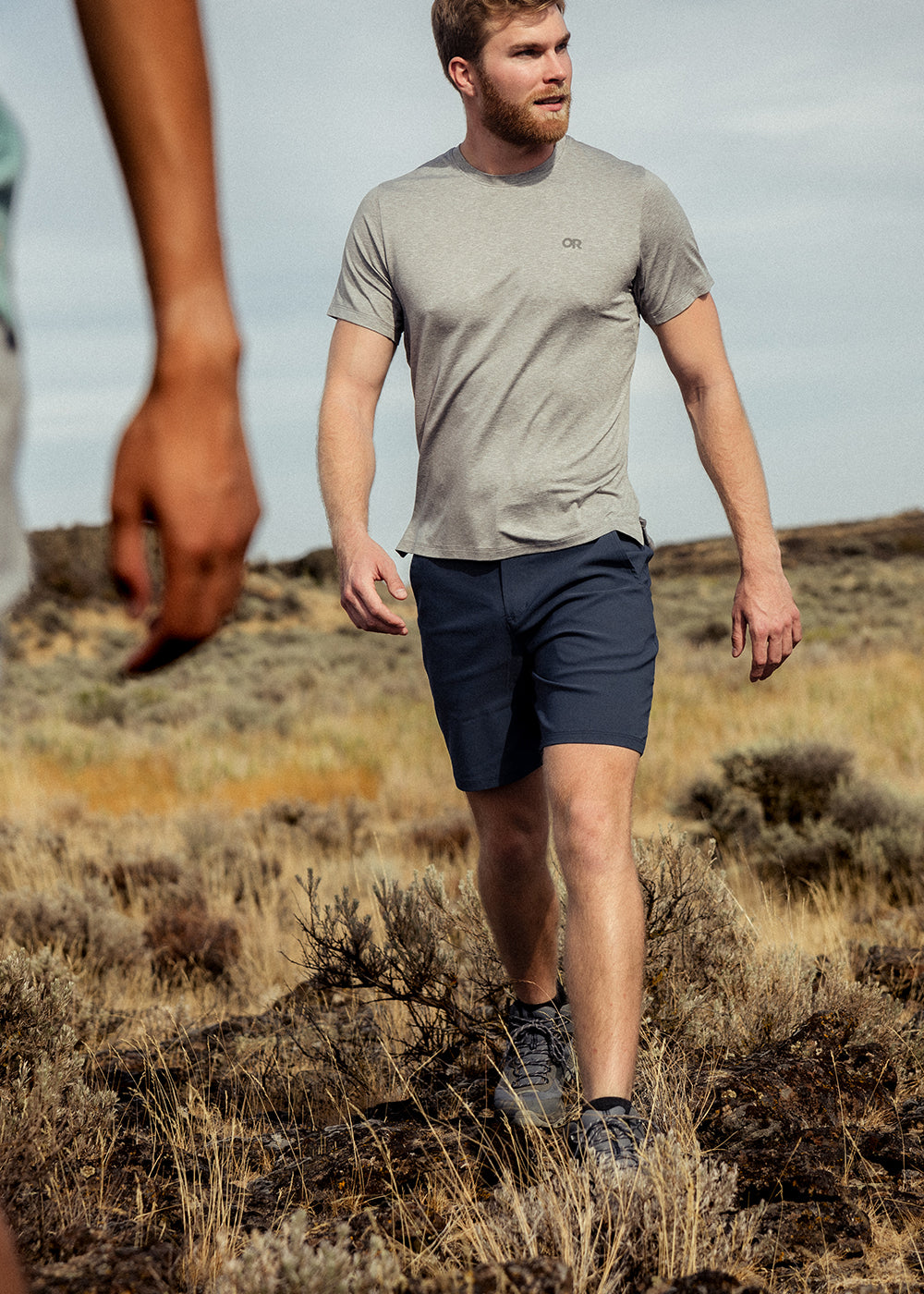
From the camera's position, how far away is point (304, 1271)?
180 centimetres

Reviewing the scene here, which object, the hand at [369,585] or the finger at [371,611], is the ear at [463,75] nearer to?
the hand at [369,585]

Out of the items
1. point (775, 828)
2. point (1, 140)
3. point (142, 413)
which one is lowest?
point (775, 828)

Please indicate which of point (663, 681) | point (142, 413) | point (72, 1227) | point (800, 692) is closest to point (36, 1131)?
point (72, 1227)

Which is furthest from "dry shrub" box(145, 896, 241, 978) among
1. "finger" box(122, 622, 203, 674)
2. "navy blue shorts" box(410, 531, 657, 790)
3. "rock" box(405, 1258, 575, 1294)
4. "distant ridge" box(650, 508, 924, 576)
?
"distant ridge" box(650, 508, 924, 576)

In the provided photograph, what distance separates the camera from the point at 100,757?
1185 cm

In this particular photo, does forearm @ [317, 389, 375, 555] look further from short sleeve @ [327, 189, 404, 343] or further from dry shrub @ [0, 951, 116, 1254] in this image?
dry shrub @ [0, 951, 116, 1254]

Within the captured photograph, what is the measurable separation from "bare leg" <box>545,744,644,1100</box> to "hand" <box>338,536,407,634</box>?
1.53 ft

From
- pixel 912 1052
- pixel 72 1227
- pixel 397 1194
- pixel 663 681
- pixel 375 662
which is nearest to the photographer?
pixel 72 1227

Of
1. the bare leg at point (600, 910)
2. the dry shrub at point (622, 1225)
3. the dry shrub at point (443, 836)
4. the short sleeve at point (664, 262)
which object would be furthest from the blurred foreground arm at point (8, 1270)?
the dry shrub at point (443, 836)

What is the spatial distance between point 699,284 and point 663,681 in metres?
12.1

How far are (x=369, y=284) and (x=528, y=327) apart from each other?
45 centimetres

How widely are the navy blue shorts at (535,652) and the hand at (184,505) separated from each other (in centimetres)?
164

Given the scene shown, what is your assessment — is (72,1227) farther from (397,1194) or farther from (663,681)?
(663,681)

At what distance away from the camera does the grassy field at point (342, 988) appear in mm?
2188
